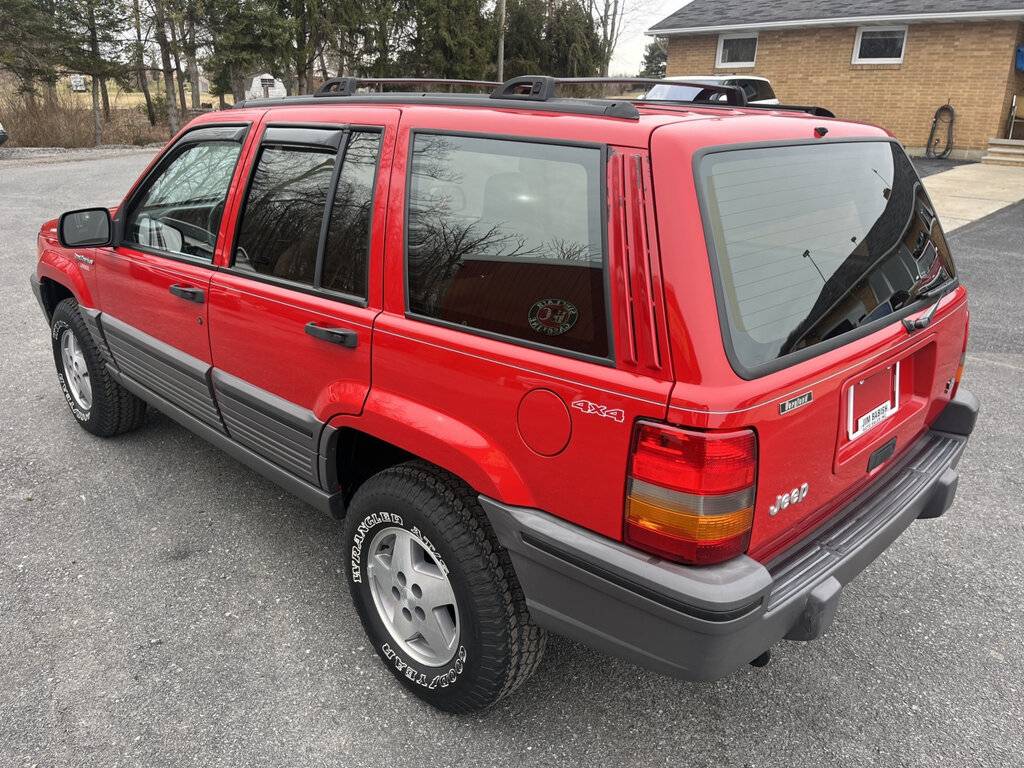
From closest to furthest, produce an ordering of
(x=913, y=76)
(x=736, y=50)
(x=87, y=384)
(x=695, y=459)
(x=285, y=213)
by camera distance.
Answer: (x=695, y=459) < (x=285, y=213) < (x=87, y=384) < (x=913, y=76) < (x=736, y=50)

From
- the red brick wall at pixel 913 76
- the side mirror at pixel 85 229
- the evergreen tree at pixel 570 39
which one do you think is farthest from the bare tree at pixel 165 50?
the side mirror at pixel 85 229

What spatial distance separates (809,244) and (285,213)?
1793 millimetres

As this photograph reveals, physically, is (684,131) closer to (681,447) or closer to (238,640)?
(681,447)

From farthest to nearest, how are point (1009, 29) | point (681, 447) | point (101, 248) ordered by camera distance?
point (1009, 29)
point (101, 248)
point (681, 447)

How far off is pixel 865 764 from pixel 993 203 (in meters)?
13.5

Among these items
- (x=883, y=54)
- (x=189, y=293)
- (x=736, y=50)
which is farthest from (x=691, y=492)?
(x=736, y=50)

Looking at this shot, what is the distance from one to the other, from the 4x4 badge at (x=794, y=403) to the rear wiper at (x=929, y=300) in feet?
2.07

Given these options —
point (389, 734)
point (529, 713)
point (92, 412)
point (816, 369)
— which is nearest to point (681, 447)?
point (816, 369)

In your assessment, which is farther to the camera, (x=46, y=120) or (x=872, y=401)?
(x=46, y=120)

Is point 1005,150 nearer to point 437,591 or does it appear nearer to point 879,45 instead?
point 879,45

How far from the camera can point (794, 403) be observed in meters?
1.84

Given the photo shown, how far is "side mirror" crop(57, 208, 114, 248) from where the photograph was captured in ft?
11.3

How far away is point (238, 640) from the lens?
8.98 feet

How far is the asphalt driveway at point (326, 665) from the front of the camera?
7.56 feet
